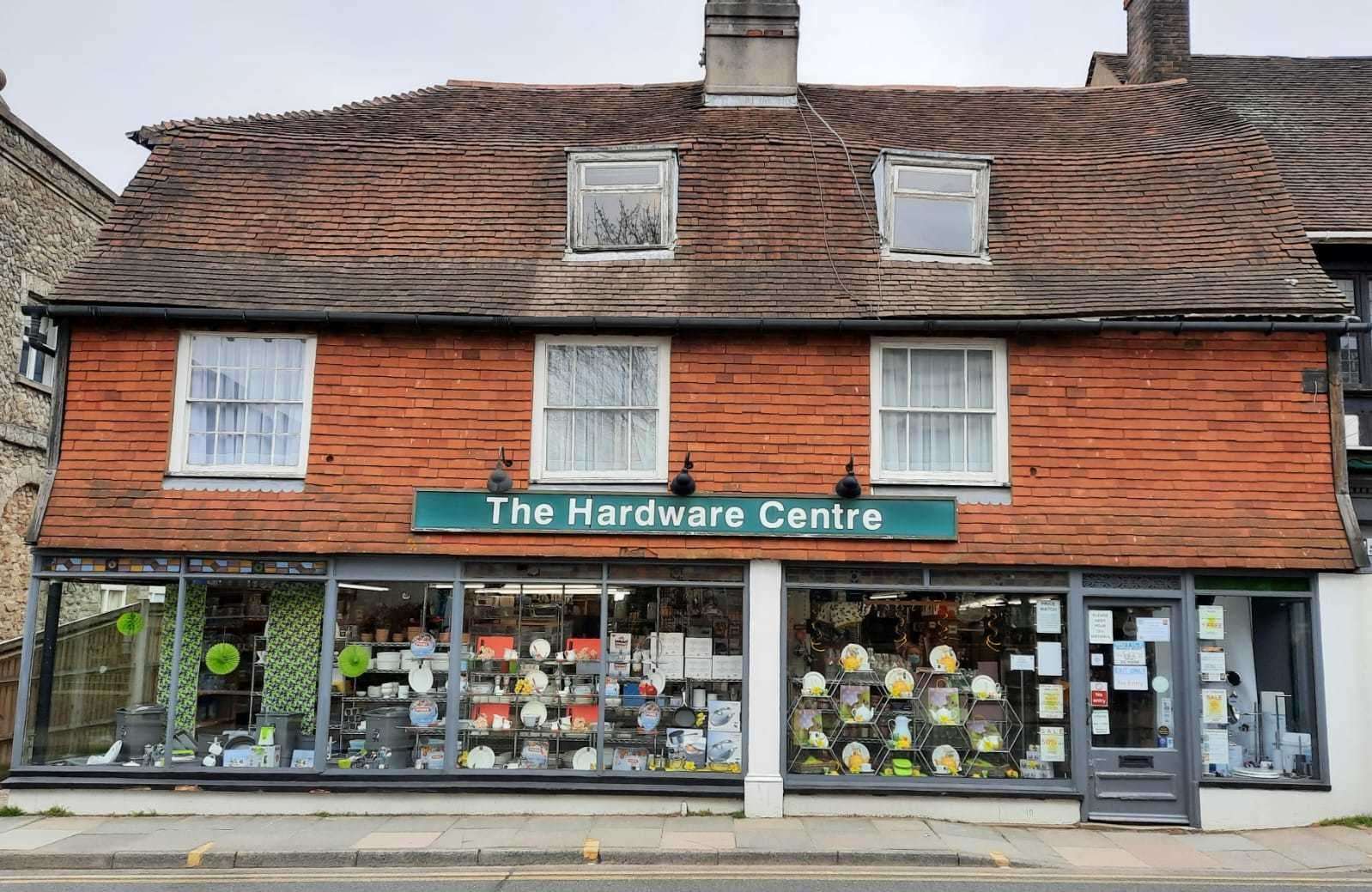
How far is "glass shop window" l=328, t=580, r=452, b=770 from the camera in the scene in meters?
11.1

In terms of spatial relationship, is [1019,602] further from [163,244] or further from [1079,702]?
[163,244]

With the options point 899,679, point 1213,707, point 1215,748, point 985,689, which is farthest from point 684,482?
point 1215,748

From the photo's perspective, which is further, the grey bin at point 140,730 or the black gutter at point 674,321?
the grey bin at point 140,730

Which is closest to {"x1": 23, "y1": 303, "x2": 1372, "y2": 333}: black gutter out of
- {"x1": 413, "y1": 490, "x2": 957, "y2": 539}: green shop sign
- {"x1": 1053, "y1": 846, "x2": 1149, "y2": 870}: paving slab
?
{"x1": 413, "y1": 490, "x2": 957, "y2": 539}: green shop sign

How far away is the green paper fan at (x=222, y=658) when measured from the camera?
1134 cm

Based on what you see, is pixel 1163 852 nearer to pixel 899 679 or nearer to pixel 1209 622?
pixel 1209 622

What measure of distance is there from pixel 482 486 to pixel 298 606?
7.73 ft

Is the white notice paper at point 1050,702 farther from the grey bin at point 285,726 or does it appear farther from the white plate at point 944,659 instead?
the grey bin at point 285,726

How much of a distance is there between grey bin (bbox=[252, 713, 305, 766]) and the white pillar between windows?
15.2 ft

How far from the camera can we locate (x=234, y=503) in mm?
11078

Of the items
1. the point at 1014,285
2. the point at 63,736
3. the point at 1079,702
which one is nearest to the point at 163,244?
the point at 63,736

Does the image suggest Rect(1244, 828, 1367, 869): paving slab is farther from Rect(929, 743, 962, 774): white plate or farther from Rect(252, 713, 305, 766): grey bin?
Rect(252, 713, 305, 766): grey bin

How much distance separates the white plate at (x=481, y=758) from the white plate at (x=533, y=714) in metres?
0.44

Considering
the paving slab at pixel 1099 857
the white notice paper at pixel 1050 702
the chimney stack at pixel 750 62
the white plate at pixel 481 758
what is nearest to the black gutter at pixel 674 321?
the white notice paper at pixel 1050 702
